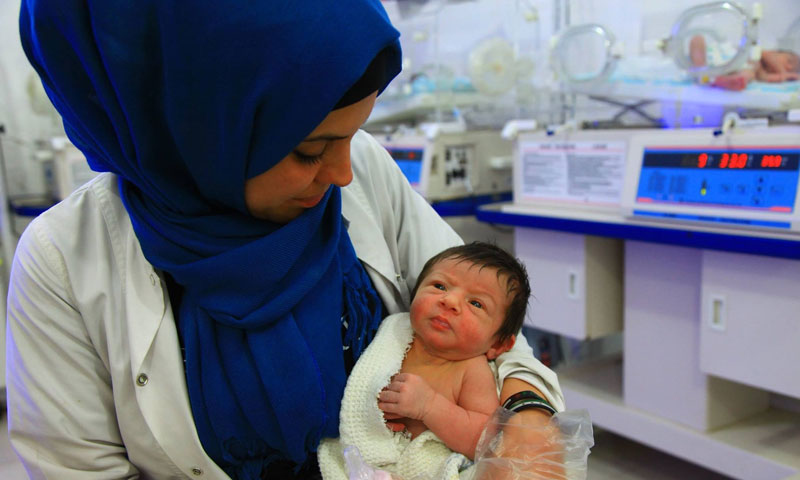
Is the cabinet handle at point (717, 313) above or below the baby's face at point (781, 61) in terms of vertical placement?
below

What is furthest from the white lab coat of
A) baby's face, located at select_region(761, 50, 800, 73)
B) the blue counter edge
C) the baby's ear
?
baby's face, located at select_region(761, 50, 800, 73)

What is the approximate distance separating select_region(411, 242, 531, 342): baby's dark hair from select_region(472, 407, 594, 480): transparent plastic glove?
244 millimetres

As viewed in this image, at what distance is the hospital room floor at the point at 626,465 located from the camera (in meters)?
2.46

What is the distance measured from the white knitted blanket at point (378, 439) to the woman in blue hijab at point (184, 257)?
0.03m

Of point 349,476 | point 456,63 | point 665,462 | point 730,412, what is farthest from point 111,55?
point 456,63

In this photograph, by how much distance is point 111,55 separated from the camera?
2.93ft

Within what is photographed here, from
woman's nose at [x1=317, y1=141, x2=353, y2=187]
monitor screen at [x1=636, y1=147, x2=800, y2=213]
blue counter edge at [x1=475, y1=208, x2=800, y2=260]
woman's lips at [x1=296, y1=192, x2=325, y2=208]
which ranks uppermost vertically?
woman's nose at [x1=317, y1=141, x2=353, y2=187]

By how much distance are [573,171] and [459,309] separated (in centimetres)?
132

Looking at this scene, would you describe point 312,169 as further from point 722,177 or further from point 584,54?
point 584,54

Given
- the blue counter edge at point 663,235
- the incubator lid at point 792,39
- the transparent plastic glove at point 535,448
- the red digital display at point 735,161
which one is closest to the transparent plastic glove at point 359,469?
the transparent plastic glove at point 535,448

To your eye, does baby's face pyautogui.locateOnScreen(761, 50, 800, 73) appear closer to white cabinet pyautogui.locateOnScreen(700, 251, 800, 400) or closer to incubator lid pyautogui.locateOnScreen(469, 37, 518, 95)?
white cabinet pyautogui.locateOnScreen(700, 251, 800, 400)

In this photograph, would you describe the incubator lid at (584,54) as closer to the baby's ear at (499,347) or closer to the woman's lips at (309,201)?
the baby's ear at (499,347)

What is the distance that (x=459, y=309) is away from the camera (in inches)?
48.5

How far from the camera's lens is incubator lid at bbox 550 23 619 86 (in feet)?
8.36
